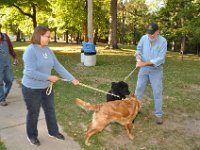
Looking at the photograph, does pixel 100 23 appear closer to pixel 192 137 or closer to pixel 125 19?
pixel 125 19

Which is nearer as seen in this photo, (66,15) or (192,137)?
(192,137)

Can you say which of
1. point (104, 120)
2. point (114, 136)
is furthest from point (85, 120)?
point (104, 120)

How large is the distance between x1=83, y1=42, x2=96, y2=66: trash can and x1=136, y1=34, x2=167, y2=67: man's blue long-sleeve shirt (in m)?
7.57

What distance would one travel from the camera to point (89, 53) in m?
13.7

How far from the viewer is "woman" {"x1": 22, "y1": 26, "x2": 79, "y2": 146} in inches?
179

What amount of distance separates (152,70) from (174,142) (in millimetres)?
1497

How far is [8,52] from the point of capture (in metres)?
7.31

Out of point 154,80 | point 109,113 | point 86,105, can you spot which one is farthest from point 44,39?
point 154,80

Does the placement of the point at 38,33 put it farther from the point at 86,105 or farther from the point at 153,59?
the point at 153,59

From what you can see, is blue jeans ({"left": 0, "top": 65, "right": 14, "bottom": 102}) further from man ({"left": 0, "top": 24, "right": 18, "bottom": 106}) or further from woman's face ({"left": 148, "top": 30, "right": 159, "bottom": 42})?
woman's face ({"left": 148, "top": 30, "right": 159, "bottom": 42})

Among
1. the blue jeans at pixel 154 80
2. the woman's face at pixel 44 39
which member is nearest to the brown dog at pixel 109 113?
the blue jeans at pixel 154 80

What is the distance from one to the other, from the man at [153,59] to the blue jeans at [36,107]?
1932 mm

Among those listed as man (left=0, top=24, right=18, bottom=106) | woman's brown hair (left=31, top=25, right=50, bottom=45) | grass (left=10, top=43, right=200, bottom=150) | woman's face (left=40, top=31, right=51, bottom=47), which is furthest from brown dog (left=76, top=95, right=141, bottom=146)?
man (left=0, top=24, right=18, bottom=106)

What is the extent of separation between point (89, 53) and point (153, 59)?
7.92 m
